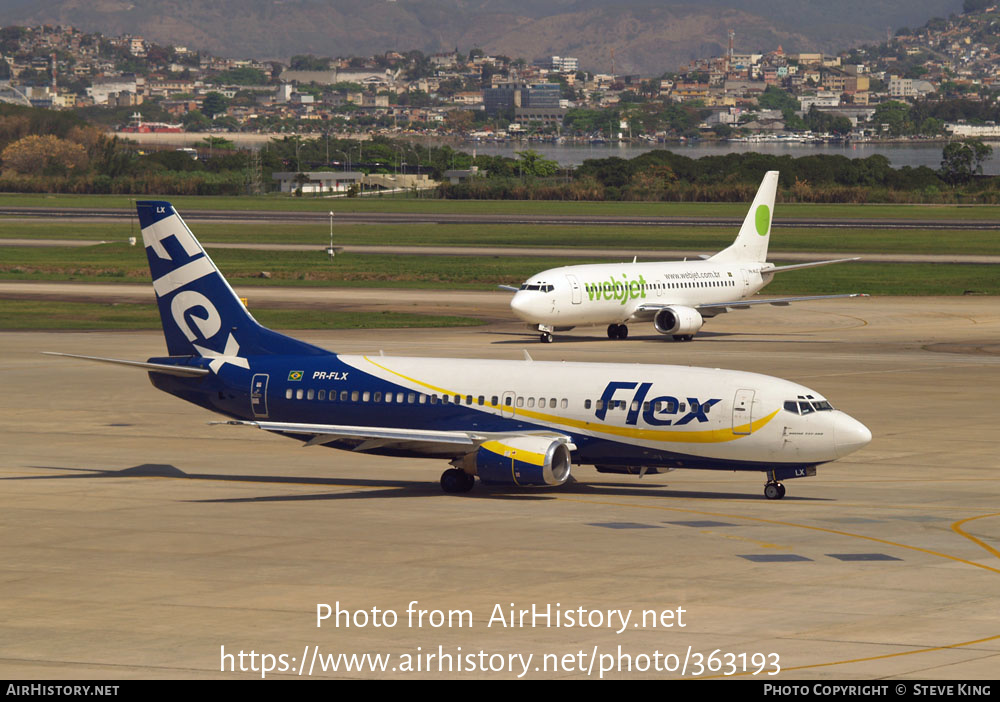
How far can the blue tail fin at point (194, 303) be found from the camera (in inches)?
1825

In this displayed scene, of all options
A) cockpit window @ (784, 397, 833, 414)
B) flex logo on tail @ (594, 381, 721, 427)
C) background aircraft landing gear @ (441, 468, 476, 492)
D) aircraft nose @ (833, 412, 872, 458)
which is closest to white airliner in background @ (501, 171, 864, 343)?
background aircraft landing gear @ (441, 468, 476, 492)

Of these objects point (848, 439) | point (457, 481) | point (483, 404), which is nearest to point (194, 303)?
point (483, 404)

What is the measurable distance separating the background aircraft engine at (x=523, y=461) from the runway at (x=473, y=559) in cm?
86

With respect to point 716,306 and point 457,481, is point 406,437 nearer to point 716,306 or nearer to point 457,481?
point 457,481

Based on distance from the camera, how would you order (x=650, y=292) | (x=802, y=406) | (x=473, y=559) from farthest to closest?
(x=650, y=292) < (x=802, y=406) < (x=473, y=559)

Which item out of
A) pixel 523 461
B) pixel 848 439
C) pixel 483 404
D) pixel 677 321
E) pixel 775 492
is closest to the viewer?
pixel 848 439

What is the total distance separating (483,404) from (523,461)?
2.90 metres

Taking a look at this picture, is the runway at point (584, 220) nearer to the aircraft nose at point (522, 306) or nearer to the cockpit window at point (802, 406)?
the aircraft nose at point (522, 306)

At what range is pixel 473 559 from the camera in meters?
33.6

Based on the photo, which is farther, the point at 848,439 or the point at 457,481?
the point at 457,481

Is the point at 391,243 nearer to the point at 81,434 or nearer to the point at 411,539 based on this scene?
the point at 81,434

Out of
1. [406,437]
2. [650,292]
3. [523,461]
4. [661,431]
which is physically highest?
[661,431]

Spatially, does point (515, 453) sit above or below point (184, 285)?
below

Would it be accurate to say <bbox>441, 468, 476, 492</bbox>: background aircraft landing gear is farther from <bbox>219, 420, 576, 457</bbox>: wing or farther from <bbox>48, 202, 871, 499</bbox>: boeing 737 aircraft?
<bbox>219, 420, 576, 457</bbox>: wing
